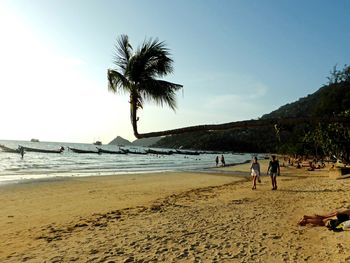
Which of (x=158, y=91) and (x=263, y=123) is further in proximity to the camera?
(x=158, y=91)

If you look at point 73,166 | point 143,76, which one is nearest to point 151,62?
point 143,76

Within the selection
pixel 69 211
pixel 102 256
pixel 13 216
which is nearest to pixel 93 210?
pixel 69 211

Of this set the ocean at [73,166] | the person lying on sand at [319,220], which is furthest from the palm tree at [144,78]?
the ocean at [73,166]

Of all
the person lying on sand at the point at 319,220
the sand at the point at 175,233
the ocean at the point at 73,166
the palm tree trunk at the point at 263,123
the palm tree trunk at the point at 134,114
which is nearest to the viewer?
the palm tree trunk at the point at 263,123

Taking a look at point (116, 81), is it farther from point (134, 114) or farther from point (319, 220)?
point (319, 220)

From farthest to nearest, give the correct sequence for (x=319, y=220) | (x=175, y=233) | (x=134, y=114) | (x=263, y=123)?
1. (x=319, y=220)
2. (x=175, y=233)
3. (x=134, y=114)
4. (x=263, y=123)

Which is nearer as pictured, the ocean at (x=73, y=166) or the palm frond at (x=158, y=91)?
the palm frond at (x=158, y=91)

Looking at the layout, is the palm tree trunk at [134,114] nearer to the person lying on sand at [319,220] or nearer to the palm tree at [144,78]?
the palm tree at [144,78]

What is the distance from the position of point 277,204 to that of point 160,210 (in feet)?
13.8

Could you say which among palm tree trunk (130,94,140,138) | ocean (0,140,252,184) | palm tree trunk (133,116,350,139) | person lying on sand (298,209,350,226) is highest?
palm tree trunk (130,94,140,138)

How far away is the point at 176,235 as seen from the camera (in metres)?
8.55

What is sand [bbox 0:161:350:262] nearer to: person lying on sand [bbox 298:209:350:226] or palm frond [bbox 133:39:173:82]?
person lying on sand [bbox 298:209:350:226]

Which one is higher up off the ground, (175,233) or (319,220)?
(319,220)

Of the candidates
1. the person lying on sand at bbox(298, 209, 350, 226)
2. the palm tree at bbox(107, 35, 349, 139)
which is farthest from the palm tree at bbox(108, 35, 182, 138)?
the person lying on sand at bbox(298, 209, 350, 226)
